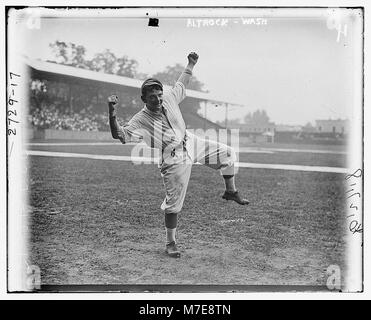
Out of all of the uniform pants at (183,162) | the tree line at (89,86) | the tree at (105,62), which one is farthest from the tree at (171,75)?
the uniform pants at (183,162)

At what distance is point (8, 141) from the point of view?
4.36 m

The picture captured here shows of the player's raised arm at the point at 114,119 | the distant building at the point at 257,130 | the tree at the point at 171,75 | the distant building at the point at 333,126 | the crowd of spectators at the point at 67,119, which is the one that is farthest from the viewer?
the distant building at the point at 257,130

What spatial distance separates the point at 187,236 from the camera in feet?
15.0

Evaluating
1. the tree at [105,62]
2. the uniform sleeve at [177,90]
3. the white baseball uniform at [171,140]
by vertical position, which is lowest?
the white baseball uniform at [171,140]

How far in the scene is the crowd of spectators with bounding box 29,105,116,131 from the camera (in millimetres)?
5011

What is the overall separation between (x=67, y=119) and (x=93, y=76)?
0.94 metres

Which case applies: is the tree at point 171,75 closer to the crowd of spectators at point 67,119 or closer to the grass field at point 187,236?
the crowd of spectators at point 67,119

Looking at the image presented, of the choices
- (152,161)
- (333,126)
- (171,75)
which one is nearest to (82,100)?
(171,75)

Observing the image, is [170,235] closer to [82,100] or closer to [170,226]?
[170,226]

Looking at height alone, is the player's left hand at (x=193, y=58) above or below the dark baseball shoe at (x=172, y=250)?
above

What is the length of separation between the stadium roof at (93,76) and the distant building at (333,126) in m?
1.07

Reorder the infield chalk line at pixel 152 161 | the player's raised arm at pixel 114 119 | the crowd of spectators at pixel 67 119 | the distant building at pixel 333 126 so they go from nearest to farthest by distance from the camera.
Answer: the player's raised arm at pixel 114 119 → the distant building at pixel 333 126 → the crowd of spectators at pixel 67 119 → the infield chalk line at pixel 152 161

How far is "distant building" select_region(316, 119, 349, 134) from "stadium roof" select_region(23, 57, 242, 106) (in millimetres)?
1075

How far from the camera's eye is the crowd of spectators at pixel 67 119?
5.01 meters
